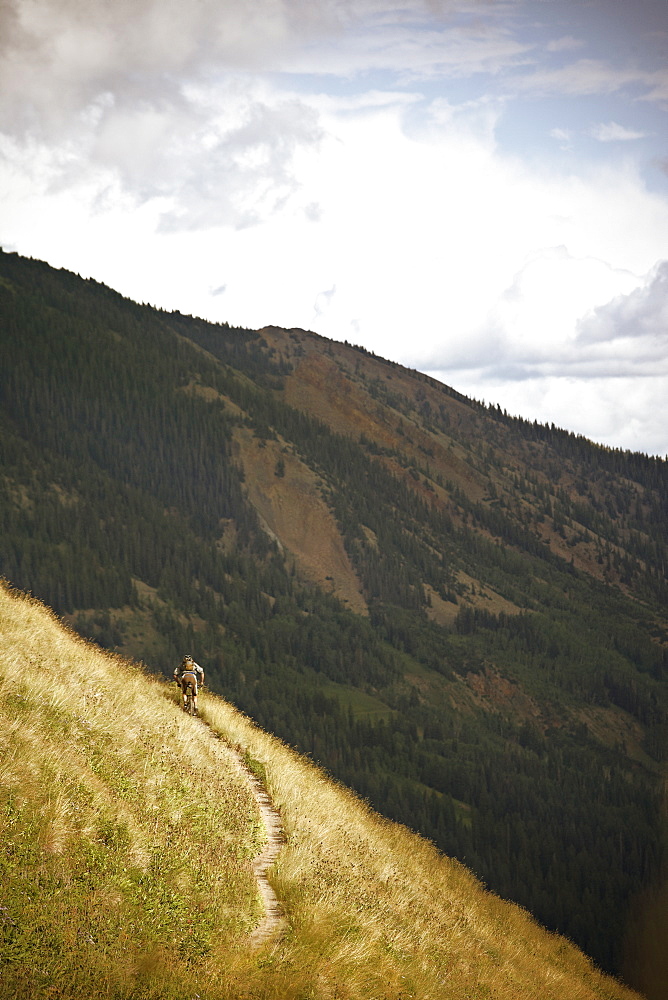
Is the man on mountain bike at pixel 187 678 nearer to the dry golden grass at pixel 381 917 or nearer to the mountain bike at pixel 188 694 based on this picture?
the mountain bike at pixel 188 694

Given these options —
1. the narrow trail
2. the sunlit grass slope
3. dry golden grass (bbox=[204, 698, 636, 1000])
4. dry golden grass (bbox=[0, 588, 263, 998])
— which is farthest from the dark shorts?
dry golden grass (bbox=[0, 588, 263, 998])

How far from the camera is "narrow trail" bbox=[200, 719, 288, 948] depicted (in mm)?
14854

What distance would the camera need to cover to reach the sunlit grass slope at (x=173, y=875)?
12.0 meters

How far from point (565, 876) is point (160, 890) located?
183 metres

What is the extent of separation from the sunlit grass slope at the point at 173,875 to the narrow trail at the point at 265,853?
0.24m

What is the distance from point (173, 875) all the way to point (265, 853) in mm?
4578

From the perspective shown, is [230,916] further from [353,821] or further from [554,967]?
[554,967]

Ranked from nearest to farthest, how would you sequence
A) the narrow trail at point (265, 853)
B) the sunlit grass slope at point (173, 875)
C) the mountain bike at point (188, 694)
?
the sunlit grass slope at point (173, 875), the narrow trail at point (265, 853), the mountain bike at point (188, 694)

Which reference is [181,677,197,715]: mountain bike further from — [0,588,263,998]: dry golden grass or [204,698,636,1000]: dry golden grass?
[0,588,263,998]: dry golden grass

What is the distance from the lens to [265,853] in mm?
18391

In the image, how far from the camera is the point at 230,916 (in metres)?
14.3

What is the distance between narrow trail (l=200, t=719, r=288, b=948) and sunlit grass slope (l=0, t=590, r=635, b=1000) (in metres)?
0.24

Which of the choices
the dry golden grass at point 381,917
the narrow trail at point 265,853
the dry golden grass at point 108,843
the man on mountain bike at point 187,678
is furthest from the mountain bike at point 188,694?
the dry golden grass at point 108,843

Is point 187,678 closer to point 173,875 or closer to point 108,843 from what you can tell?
point 173,875
